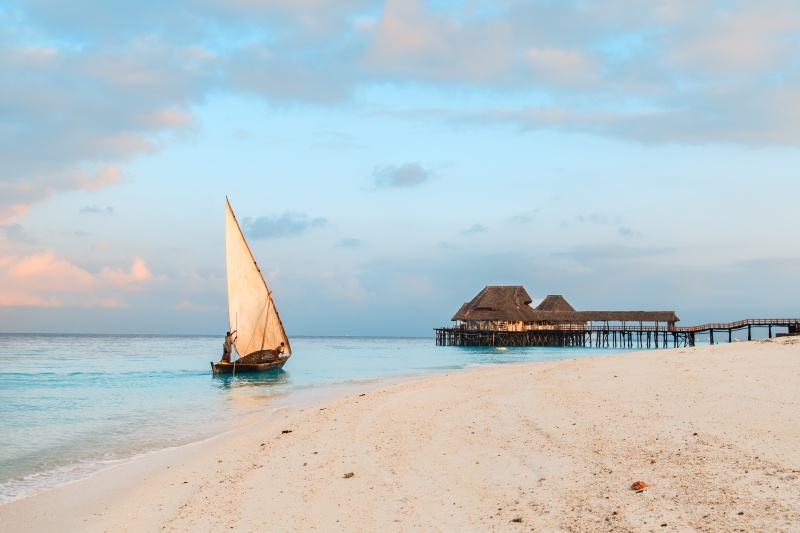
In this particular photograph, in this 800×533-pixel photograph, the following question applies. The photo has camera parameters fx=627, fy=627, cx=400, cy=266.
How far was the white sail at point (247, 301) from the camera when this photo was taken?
3036cm

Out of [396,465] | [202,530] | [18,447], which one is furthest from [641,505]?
[18,447]

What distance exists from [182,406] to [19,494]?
11805 millimetres

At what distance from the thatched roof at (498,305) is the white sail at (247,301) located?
140 feet

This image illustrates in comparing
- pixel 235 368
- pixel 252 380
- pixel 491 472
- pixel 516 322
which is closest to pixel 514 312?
pixel 516 322

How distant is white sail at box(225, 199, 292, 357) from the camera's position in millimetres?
30359

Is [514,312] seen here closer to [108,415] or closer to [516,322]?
[516,322]

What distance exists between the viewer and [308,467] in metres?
8.81

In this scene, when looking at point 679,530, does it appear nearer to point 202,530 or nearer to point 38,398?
point 202,530

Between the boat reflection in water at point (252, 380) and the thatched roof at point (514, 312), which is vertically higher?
the thatched roof at point (514, 312)

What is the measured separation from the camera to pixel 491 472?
7.63 m

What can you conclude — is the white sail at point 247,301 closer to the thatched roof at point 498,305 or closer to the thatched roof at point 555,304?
the thatched roof at point 498,305

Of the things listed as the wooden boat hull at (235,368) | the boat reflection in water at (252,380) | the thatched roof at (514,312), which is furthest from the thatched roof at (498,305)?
the wooden boat hull at (235,368)

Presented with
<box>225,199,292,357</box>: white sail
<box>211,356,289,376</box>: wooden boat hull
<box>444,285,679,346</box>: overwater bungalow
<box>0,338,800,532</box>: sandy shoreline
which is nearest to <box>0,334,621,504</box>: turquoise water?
<box>211,356,289,376</box>: wooden boat hull

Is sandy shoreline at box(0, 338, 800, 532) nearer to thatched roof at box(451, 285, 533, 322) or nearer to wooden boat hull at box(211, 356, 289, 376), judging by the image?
wooden boat hull at box(211, 356, 289, 376)
